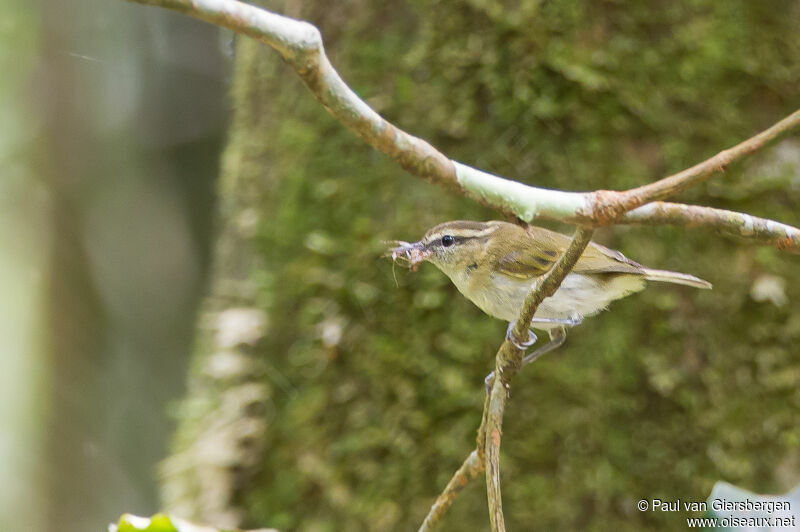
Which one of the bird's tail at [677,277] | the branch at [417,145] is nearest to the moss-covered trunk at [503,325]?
the bird's tail at [677,277]

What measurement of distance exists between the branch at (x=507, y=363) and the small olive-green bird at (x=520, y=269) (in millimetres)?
703

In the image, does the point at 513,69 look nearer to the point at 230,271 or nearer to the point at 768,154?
the point at 768,154

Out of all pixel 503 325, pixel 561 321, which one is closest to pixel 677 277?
pixel 561 321

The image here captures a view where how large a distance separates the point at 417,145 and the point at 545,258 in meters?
1.40

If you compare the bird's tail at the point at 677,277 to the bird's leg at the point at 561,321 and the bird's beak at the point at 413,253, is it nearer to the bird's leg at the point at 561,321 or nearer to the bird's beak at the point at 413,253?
the bird's leg at the point at 561,321

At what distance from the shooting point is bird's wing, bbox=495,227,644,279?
2.17 metres

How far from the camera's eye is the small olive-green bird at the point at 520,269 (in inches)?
83.7

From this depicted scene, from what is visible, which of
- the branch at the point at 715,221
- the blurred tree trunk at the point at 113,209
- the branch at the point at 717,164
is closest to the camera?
the branch at the point at 717,164

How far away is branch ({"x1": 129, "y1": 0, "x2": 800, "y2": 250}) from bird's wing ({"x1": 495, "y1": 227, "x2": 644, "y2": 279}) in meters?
1.08

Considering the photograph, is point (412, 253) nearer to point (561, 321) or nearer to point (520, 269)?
point (520, 269)

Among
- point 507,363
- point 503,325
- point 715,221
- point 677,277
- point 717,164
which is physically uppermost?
point 717,164

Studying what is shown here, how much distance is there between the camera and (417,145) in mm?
916

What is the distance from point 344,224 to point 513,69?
896 mm

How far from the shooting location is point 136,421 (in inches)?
207
